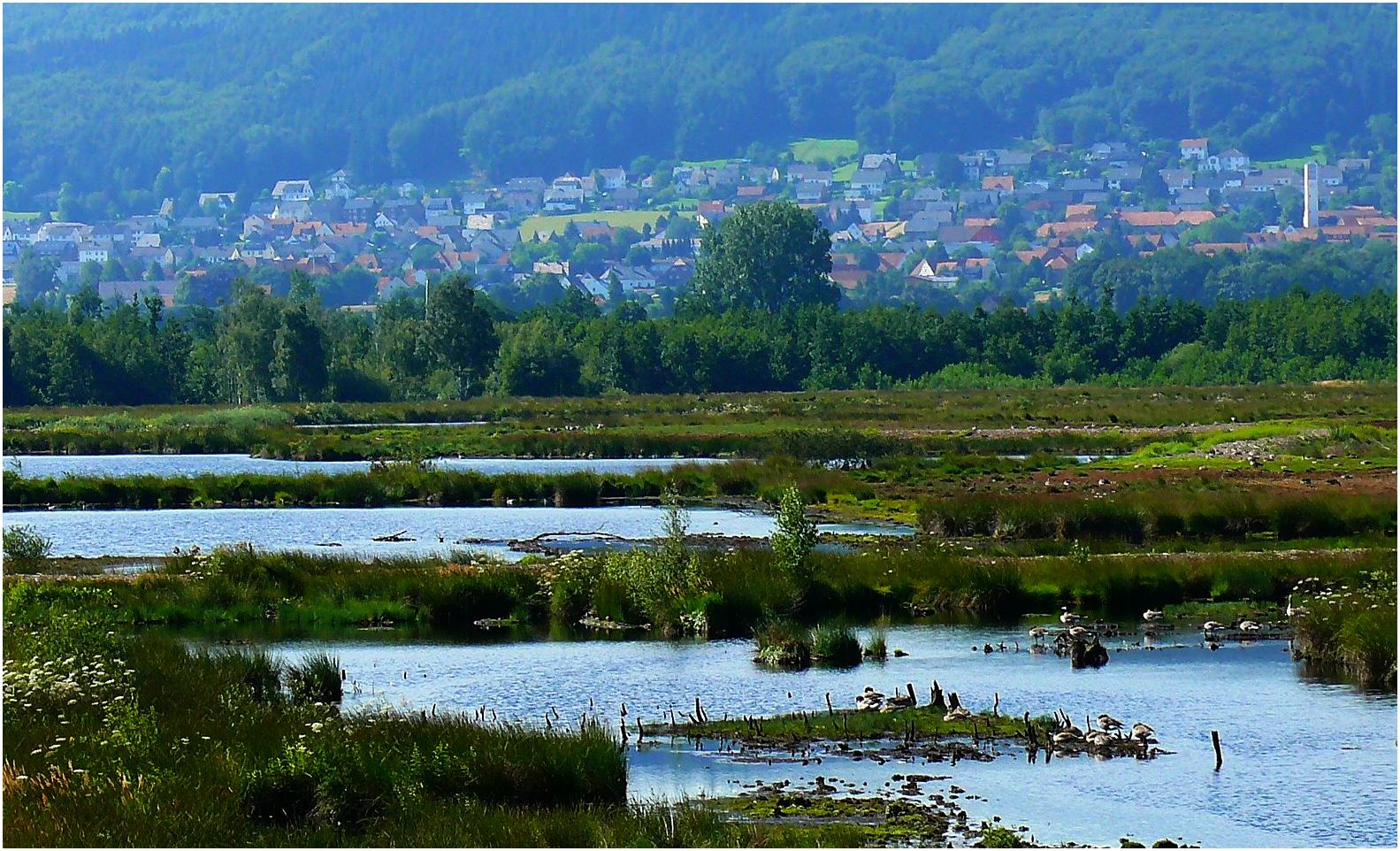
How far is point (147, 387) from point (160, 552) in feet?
249

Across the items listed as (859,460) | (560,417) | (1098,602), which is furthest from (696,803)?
(560,417)

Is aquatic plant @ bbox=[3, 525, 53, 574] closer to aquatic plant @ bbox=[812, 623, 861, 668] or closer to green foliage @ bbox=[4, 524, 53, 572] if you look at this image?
green foliage @ bbox=[4, 524, 53, 572]

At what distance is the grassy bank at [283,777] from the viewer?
1559cm

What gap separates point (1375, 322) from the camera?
122062mm

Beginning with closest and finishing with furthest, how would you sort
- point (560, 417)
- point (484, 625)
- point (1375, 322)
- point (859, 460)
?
→ point (484, 625) < point (859, 460) < point (560, 417) < point (1375, 322)

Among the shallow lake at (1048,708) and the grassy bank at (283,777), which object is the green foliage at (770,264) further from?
the grassy bank at (283,777)

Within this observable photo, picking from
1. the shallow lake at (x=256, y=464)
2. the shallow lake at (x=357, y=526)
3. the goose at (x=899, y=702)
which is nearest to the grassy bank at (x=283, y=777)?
the goose at (x=899, y=702)

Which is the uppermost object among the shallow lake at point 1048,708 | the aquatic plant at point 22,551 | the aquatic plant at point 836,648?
the aquatic plant at point 22,551

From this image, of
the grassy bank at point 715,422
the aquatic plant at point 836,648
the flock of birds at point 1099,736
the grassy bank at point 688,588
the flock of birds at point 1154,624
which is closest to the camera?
the flock of birds at point 1099,736

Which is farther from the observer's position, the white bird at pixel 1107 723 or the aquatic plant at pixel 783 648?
the aquatic plant at pixel 783 648

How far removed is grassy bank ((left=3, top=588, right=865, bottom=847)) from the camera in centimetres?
1559

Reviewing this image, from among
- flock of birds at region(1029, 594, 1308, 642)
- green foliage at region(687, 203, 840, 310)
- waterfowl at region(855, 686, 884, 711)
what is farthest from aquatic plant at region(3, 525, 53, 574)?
green foliage at region(687, 203, 840, 310)

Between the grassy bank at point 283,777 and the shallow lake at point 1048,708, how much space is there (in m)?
1.39

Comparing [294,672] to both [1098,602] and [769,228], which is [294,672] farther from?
[769,228]
